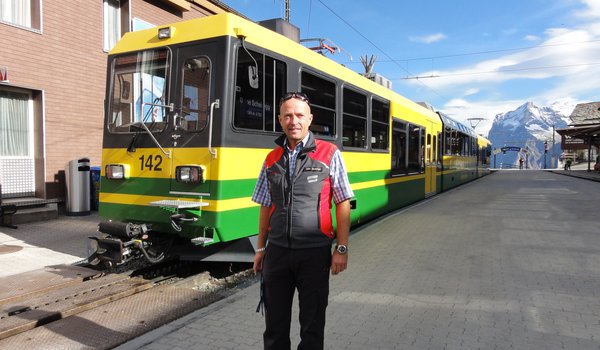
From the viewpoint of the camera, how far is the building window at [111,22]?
1185cm

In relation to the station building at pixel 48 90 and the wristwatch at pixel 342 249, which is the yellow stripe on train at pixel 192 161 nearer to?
the wristwatch at pixel 342 249

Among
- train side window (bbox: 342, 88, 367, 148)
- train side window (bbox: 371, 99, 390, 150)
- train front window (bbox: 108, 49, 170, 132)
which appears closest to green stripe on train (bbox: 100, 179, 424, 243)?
train front window (bbox: 108, 49, 170, 132)

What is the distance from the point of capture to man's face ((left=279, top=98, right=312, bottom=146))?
255cm

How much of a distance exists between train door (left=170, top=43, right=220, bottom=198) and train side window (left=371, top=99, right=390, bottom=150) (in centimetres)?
424

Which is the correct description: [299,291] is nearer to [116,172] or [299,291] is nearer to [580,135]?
[116,172]

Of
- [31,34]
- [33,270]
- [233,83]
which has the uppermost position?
[31,34]

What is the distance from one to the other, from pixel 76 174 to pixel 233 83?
6898 mm

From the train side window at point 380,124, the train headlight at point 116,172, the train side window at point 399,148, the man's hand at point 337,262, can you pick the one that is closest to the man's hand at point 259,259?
the man's hand at point 337,262

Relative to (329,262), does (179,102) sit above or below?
above

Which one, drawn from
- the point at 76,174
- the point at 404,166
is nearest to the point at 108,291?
the point at 76,174

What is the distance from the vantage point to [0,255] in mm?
6566

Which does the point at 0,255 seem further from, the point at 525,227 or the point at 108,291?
the point at 525,227

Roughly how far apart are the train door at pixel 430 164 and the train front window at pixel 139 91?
9.29 meters

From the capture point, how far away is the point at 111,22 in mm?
12023
